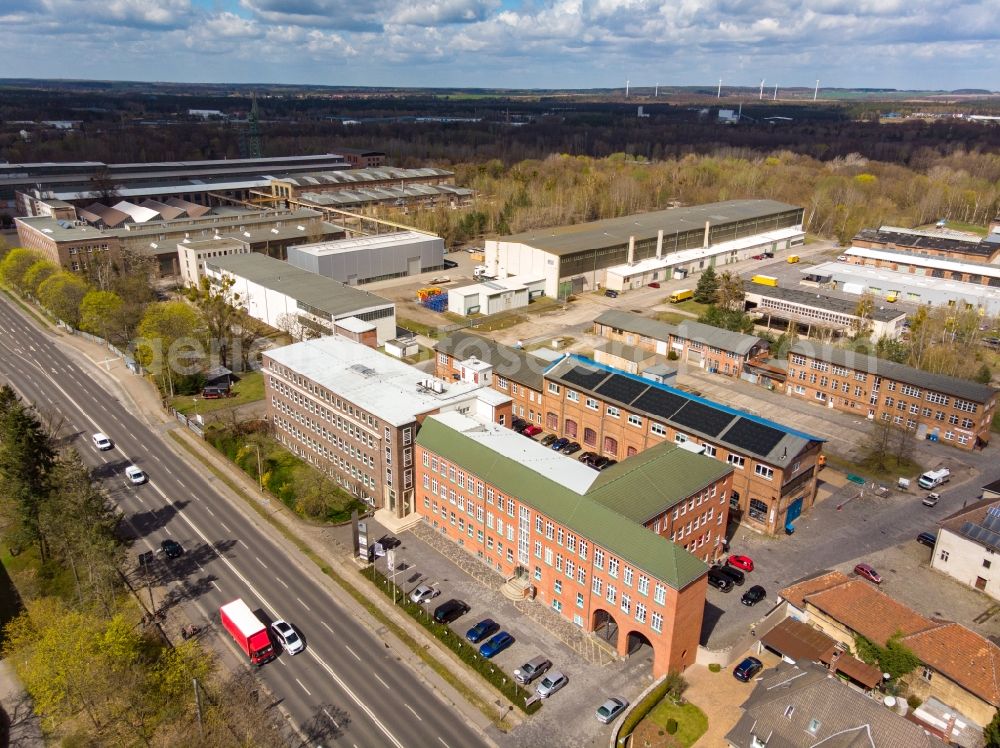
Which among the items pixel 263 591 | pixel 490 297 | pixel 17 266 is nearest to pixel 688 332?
pixel 490 297

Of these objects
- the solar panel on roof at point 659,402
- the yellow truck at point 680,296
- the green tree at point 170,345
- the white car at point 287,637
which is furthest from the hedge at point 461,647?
the yellow truck at point 680,296

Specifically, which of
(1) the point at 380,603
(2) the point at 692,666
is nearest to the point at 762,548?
(2) the point at 692,666

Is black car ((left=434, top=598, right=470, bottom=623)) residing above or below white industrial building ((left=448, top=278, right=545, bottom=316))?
below

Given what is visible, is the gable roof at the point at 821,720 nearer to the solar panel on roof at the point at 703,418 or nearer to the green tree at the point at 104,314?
the solar panel on roof at the point at 703,418

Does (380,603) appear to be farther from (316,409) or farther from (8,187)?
(8,187)

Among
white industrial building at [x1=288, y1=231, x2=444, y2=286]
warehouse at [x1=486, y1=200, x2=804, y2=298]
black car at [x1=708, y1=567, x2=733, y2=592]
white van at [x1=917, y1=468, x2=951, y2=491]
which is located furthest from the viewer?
warehouse at [x1=486, y1=200, x2=804, y2=298]

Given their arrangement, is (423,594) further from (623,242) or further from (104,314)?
(623,242)

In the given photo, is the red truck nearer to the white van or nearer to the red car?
the red car

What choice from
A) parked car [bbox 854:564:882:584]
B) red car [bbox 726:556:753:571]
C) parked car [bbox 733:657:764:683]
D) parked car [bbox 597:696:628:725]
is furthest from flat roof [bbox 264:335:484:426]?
parked car [bbox 854:564:882:584]
